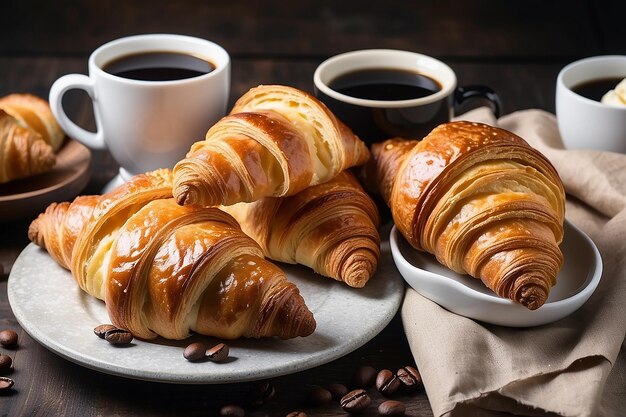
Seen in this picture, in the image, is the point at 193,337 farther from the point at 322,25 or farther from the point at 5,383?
the point at 322,25

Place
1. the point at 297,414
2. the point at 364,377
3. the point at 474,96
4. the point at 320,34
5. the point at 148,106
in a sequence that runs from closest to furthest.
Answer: the point at 297,414 < the point at 364,377 < the point at 148,106 < the point at 474,96 < the point at 320,34

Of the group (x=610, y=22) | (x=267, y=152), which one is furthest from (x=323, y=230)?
(x=610, y=22)

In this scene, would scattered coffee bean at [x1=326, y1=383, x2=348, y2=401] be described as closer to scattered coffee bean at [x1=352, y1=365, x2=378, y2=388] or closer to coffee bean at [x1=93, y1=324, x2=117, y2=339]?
scattered coffee bean at [x1=352, y1=365, x2=378, y2=388]

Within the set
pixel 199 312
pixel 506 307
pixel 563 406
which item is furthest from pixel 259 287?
pixel 563 406

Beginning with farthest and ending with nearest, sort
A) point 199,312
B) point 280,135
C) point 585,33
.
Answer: point 585,33, point 280,135, point 199,312

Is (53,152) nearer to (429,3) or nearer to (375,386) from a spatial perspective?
(375,386)

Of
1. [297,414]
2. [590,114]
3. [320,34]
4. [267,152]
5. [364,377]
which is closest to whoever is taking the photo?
[297,414]

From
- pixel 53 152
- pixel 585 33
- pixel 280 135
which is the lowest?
pixel 585 33
